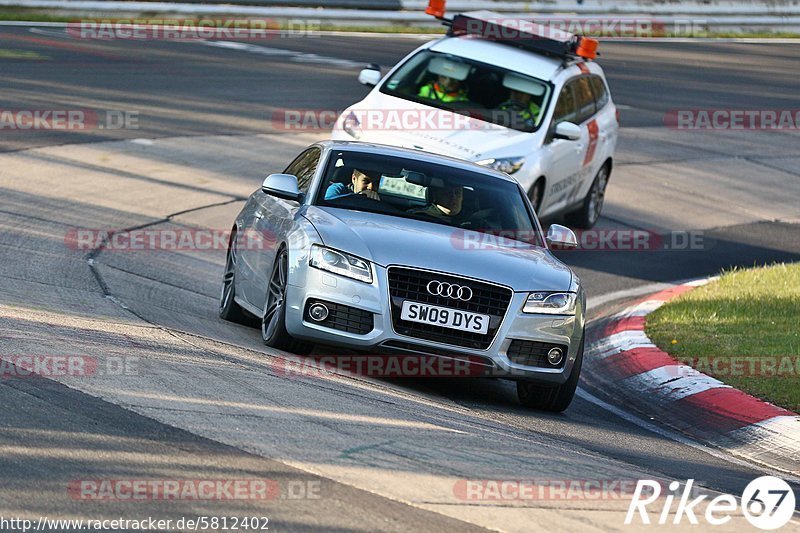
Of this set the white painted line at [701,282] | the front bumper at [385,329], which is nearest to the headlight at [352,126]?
the white painted line at [701,282]

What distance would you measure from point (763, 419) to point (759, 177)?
1316 centimetres

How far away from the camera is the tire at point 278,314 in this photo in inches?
348

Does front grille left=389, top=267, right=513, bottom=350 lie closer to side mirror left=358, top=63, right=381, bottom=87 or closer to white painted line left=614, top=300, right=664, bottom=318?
white painted line left=614, top=300, right=664, bottom=318

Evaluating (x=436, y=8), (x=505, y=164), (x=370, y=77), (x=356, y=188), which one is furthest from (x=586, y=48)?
(x=356, y=188)

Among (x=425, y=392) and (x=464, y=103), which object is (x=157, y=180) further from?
(x=425, y=392)

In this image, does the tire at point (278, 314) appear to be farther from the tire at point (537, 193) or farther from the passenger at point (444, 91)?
the passenger at point (444, 91)

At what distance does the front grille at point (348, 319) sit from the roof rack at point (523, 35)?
8.04 metres

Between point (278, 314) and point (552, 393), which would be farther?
point (552, 393)

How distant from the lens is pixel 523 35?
52.6 feet

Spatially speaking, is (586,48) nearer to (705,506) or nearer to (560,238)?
(560,238)

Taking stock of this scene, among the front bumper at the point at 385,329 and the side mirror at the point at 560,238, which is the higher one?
the side mirror at the point at 560,238

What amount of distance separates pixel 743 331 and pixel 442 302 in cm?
392

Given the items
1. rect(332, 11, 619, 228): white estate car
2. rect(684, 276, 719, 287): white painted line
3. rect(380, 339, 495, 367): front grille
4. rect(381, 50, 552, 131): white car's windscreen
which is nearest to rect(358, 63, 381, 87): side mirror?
rect(332, 11, 619, 228): white estate car

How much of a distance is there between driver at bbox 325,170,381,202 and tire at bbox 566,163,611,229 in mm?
7270
